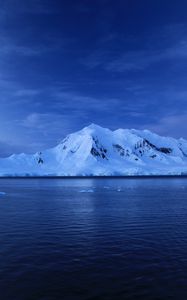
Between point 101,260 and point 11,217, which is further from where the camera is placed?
point 11,217

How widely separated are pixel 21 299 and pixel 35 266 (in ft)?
16.1

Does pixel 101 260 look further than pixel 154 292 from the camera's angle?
Yes

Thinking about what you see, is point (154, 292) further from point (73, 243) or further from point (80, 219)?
point (80, 219)

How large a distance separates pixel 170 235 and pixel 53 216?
16887mm

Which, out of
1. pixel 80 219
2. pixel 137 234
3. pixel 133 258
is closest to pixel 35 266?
pixel 133 258

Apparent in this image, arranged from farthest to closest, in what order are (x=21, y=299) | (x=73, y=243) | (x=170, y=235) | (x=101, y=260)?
1. (x=170, y=235)
2. (x=73, y=243)
3. (x=101, y=260)
4. (x=21, y=299)

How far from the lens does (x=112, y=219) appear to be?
38906 millimetres

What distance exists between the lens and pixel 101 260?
21578mm

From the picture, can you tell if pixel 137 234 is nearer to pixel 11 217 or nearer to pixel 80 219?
pixel 80 219

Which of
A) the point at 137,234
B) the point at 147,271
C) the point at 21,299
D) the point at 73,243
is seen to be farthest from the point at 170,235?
the point at 21,299

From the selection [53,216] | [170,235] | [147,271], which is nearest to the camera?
[147,271]

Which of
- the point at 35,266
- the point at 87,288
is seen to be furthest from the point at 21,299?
the point at 35,266

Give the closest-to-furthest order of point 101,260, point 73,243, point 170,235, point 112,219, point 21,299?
1. point 21,299
2. point 101,260
3. point 73,243
4. point 170,235
5. point 112,219

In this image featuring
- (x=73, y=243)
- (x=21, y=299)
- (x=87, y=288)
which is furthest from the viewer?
(x=73, y=243)
